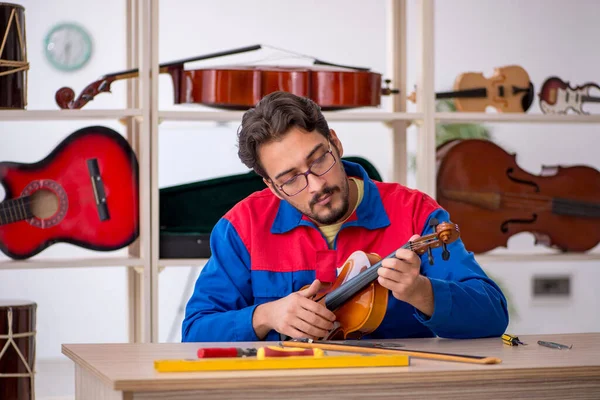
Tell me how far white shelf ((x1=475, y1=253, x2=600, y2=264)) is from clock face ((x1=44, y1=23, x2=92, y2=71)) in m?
1.67

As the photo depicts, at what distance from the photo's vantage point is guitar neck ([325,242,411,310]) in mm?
1769

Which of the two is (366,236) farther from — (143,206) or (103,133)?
(103,133)

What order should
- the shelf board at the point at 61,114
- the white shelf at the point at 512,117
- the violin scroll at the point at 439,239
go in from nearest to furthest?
the violin scroll at the point at 439,239 < the shelf board at the point at 61,114 < the white shelf at the point at 512,117

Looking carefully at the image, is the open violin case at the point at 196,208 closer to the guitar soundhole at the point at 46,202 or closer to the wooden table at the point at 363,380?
the guitar soundhole at the point at 46,202

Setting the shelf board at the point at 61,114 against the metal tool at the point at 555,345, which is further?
the shelf board at the point at 61,114

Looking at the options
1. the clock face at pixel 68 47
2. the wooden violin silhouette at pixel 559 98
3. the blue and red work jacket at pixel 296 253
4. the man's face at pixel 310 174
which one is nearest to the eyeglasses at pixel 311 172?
the man's face at pixel 310 174

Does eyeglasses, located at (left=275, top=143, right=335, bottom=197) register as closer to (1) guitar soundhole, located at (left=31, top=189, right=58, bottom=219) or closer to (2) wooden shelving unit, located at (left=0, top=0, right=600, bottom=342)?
(2) wooden shelving unit, located at (left=0, top=0, right=600, bottom=342)

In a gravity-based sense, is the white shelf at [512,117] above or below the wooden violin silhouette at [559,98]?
below

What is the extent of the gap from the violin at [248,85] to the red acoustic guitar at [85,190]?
0.50ft

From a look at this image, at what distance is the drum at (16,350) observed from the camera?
2.64 meters

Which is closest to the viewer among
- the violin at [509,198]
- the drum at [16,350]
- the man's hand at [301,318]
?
the man's hand at [301,318]

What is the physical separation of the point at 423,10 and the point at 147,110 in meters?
0.97

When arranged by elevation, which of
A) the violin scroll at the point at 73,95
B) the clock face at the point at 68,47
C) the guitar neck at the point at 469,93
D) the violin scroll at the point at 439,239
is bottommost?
the violin scroll at the point at 439,239

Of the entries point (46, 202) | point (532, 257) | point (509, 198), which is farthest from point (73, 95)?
point (532, 257)
